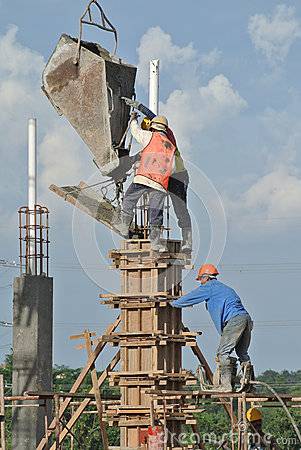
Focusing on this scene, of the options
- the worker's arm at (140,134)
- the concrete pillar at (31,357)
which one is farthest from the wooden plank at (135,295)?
the concrete pillar at (31,357)

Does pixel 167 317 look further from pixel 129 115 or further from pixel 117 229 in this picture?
Result: pixel 129 115

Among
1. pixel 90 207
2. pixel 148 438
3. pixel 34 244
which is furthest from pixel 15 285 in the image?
pixel 148 438

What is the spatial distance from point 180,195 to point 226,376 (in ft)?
10.5

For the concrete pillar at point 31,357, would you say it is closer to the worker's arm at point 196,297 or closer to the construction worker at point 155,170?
the construction worker at point 155,170

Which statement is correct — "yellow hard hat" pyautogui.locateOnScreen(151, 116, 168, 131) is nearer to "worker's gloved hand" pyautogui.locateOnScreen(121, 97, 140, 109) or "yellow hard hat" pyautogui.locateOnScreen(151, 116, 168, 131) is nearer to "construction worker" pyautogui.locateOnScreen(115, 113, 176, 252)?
"construction worker" pyautogui.locateOnScreen(115, 113, 176, 252)

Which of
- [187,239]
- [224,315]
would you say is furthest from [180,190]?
[224,315]

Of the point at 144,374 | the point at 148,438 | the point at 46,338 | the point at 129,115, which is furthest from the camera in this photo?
the point at 46,338

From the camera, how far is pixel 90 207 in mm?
16344

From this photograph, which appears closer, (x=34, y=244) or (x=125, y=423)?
(x=125, y=423)

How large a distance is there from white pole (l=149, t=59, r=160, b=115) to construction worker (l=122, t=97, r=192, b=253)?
2.71m

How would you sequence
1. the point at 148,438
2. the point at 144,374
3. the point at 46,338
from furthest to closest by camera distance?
the point at 46,338 < the point at 144,374 < the point at 148,438

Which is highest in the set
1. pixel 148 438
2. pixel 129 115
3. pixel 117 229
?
pixel 129 115

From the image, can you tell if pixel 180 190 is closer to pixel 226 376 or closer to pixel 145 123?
pixel 145 123

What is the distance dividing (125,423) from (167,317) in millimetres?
1581
